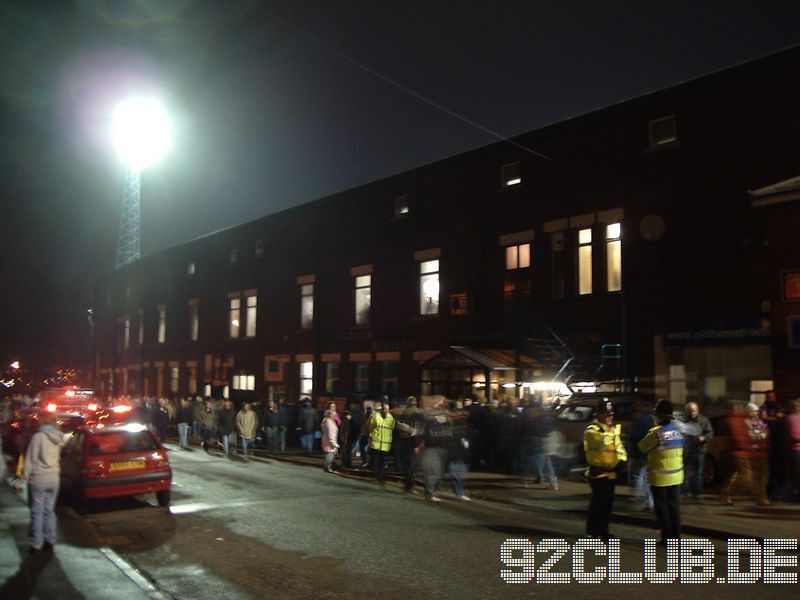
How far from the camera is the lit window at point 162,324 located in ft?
155

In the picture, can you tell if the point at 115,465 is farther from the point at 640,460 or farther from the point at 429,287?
the point at 429,287

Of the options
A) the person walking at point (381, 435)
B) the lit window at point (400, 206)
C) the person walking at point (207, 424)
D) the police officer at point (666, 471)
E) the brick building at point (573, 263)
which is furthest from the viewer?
the lit window at point (400, 206)

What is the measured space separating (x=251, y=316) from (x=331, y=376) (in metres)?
7.63

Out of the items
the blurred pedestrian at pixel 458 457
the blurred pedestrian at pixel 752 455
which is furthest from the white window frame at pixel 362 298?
the blurred pedestrian at pixel 752 455

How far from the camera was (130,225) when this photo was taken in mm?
60906

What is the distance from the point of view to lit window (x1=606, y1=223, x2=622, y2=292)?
2148cm

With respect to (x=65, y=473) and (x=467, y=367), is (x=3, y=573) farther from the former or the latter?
(x=467, y=367)

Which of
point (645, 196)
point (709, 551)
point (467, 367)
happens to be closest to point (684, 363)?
point (645, 196)

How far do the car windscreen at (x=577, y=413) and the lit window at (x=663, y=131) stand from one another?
8073 mm

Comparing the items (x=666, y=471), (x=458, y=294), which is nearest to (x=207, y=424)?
(x=458, y=294)

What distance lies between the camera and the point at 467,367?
2422cm

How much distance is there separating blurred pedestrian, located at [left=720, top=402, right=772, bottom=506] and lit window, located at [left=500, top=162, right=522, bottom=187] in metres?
13.0

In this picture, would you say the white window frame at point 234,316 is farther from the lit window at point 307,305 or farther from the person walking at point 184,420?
Answer: the person walking at point 184,420

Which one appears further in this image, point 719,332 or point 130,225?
point 130,225
